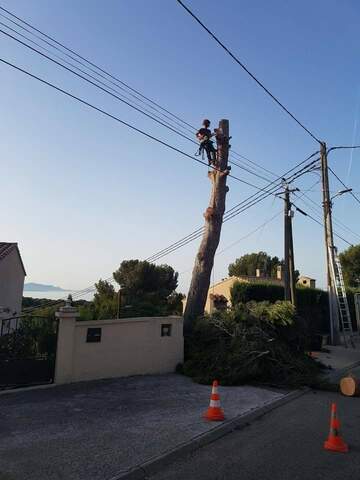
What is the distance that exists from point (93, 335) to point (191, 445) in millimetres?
4750

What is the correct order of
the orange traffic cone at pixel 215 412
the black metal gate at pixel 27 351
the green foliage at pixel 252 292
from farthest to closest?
the green foliage at pixel 252 292, the black metal gate at pixel 27 351, the orange traffic cone at pixel 215 412

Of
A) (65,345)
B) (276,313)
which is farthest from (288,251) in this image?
(65,345)

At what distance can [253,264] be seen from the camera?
68938 mm

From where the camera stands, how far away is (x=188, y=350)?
38.9 feet

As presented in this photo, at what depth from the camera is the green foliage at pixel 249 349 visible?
1018cm

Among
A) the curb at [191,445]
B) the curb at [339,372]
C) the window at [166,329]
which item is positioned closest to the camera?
the curb at [191,445]

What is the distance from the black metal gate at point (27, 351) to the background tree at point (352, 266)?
4161cm

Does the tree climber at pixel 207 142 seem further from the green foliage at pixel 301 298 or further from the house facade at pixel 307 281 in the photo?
the house facade at pixel 307 281

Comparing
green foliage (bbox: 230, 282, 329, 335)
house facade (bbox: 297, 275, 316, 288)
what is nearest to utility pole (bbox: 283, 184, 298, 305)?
green foliage (bbox: 230, 282, 329, 335)

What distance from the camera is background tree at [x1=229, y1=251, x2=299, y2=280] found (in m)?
67.8

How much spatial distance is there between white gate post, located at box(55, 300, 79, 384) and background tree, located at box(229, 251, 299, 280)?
58992mm

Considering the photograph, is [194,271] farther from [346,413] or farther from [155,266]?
[155,266]

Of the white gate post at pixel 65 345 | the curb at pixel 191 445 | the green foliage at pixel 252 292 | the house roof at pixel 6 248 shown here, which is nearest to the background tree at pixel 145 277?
the house roof at pixel 6 248

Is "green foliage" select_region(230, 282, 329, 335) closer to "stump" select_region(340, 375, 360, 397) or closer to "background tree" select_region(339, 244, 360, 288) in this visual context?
"stump" select_region(340, 375, 360, 397)
